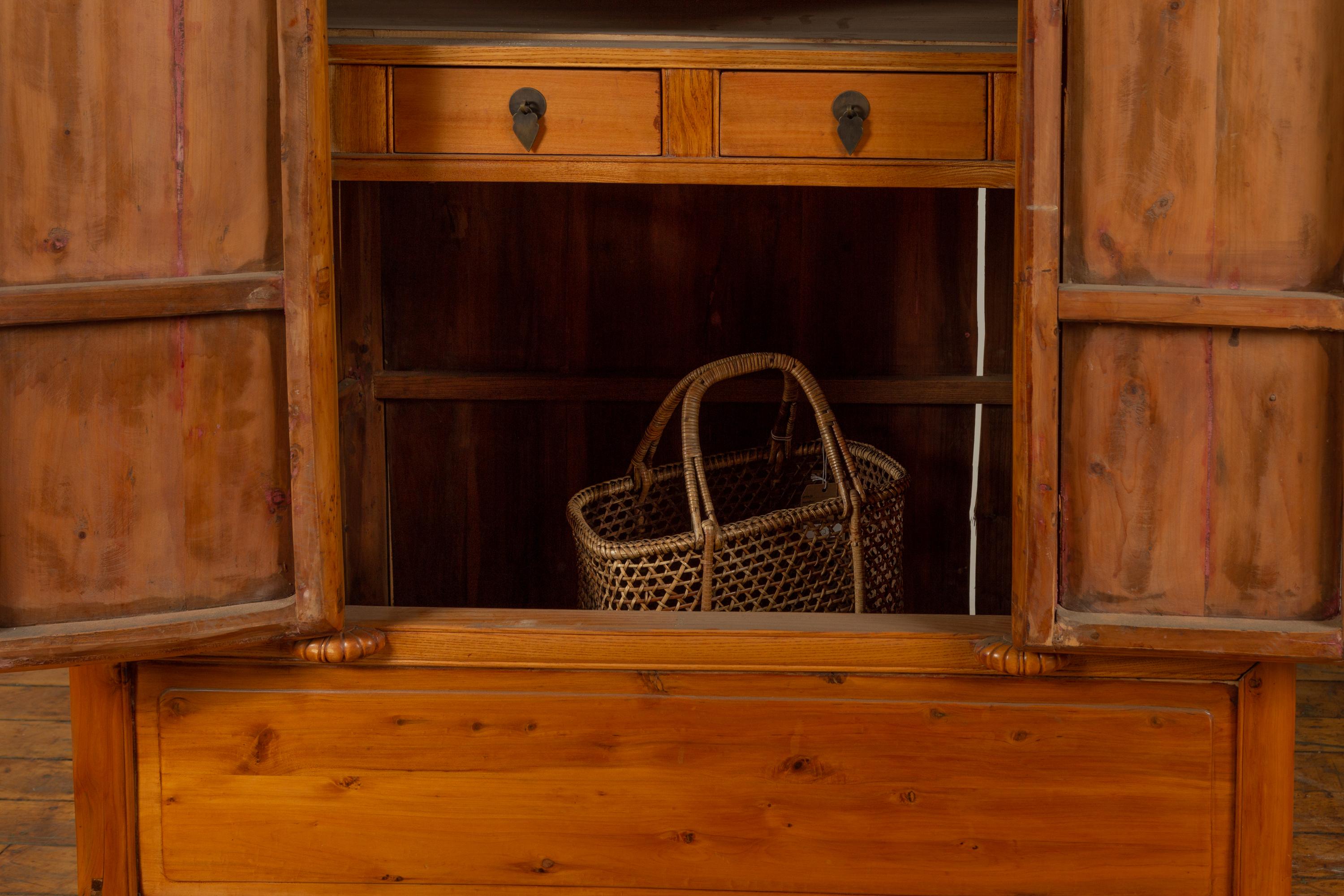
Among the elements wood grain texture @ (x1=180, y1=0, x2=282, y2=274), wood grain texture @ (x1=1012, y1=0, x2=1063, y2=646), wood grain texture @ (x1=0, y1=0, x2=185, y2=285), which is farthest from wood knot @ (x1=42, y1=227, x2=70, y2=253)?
wood grain texture @ (x1=1012, y1=0, x2=1063, y2=646)

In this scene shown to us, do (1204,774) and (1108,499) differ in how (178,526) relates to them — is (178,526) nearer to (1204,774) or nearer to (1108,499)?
(1108,499)

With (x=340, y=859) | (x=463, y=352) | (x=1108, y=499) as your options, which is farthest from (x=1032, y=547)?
(x=463, y=352)

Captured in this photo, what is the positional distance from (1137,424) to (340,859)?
110 cm

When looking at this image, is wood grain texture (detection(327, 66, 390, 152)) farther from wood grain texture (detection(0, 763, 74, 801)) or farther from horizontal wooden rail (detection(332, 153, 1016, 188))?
wood grain texture (detection(0, 763, 74, 801))

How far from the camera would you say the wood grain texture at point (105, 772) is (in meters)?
1.34

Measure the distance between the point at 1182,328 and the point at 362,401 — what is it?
5.01 feet

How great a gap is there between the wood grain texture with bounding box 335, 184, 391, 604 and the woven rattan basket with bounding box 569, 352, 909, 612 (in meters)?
0.54

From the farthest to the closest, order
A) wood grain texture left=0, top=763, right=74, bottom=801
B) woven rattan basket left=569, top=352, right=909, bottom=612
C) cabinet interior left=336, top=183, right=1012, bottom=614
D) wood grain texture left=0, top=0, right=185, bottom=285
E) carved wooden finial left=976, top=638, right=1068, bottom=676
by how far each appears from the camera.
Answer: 1. cabinet interior left=336, top=183, right=1012, bottom=614
2. wood grain texture left=0, top=763, right=74, bottom=801
3. woven rattan basket left=569, top=352, right=909, bottom=612
4. carved wooden finial left=976, top=638, right=1068, bottom=676
5. wood grain texture left=0, top=0, right=185, bottom=285

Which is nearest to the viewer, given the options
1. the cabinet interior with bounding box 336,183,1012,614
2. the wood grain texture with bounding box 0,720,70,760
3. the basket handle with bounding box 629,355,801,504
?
the basket handle with bounding box 629,355,801,504

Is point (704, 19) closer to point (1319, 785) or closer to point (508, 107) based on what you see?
point (508, 107)

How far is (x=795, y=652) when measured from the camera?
1324mm

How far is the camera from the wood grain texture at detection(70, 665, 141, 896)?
1337 mm

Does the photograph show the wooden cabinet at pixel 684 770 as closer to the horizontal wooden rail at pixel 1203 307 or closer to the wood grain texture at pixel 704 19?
the horizontal wooden rail at pixel 1203 307

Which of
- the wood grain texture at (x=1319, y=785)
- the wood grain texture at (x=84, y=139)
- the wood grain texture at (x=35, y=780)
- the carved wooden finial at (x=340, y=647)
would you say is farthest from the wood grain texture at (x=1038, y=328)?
the wood grain texture at (x=35, y=780)
